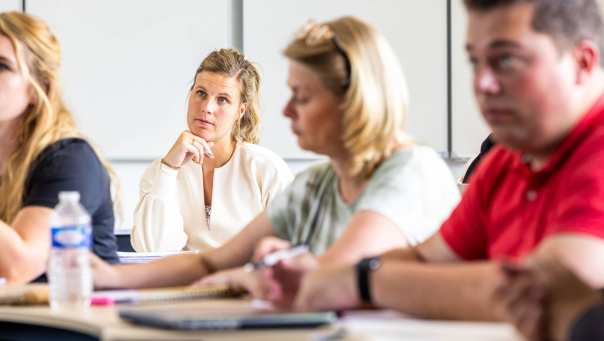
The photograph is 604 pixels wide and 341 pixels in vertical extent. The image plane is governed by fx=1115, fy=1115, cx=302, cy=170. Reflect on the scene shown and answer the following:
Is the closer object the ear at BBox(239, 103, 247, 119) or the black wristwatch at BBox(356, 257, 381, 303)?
the black wristwatch at BBox(356, 257, 381, 303)

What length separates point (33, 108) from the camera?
2883 mm

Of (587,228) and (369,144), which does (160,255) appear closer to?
(369,144)

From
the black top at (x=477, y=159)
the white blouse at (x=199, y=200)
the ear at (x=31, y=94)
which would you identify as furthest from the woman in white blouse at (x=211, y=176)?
the ear at (x=31, y=94)

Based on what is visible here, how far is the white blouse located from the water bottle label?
2142mm

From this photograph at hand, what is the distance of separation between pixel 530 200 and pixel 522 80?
0.26 m

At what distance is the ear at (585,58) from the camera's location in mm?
1712

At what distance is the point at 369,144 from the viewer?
2248 millimetres

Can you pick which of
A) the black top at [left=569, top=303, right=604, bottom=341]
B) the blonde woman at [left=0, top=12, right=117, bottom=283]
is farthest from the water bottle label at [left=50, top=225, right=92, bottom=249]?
the black top at [left=569, top=303, right=604, bottom=341]

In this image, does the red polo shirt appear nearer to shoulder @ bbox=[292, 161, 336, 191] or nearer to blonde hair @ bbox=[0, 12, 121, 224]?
shoulder @ bbox=[292, 161, 336, 191]

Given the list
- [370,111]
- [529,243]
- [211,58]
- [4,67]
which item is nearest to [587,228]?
Result: [529,243]

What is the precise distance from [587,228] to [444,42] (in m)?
4.73

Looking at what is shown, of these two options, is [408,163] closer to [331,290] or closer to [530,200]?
[530,200]

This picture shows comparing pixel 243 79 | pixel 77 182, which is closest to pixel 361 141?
pixel 77 182

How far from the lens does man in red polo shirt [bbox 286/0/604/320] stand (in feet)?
5.30
